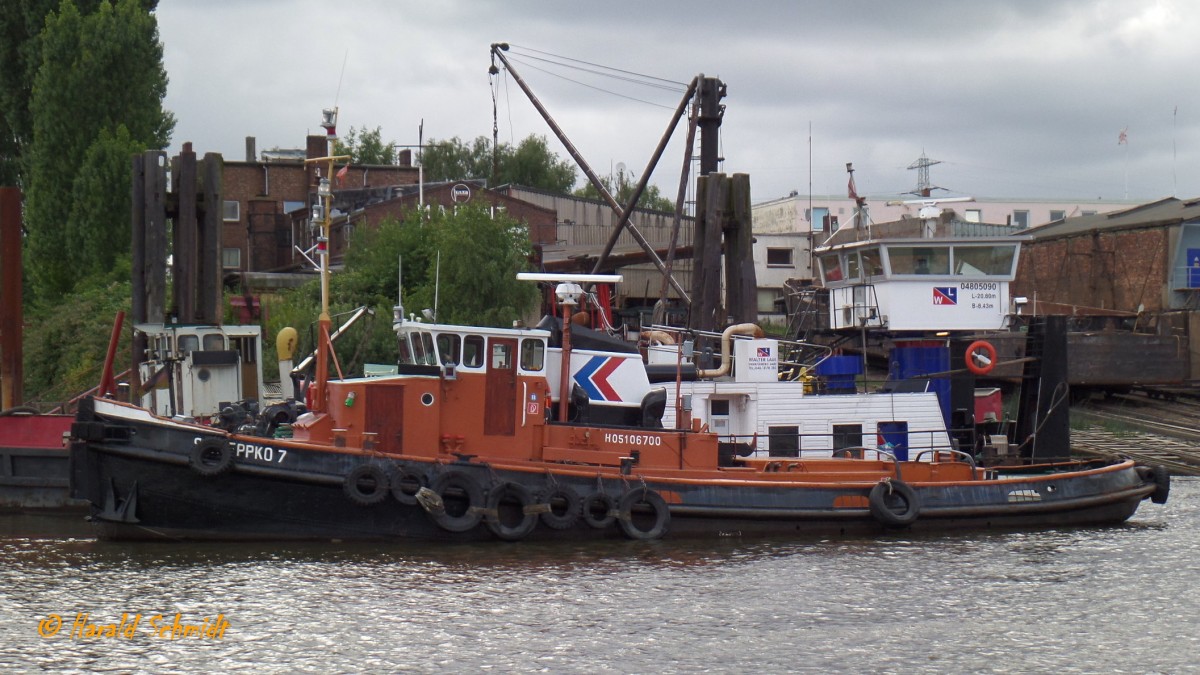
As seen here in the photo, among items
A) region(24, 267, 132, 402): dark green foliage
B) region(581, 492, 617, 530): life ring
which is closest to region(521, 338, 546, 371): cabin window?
region(581, 492, 617, 530): life ring

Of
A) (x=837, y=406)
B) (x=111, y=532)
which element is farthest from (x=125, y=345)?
(x=837, y=406)

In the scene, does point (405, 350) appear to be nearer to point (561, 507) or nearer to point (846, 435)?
point (561, 507)

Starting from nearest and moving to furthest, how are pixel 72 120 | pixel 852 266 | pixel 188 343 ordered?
pixel 188 343, pixel 852 266, pixel 72 120

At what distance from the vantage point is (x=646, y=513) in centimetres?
1505

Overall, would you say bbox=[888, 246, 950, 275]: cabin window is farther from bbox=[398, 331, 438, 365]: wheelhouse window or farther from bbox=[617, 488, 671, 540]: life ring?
bbox=[398, 331, 438, 365]: wheelhouse window

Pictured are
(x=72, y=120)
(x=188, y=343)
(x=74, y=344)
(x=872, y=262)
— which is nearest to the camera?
(x=872, y=262)

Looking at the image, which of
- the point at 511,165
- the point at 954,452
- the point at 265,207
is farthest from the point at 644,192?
the point at 954,452

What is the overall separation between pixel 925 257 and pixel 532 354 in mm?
6408

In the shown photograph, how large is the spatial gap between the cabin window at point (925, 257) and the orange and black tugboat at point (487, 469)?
302cm

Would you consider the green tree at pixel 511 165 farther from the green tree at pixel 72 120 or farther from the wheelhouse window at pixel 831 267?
the wheelhouse window at pixel 831 267

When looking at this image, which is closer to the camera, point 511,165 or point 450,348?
point 450,348

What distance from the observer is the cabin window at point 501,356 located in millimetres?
14875

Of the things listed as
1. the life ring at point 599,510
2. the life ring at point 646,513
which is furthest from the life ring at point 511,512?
the life ring at point 646,513

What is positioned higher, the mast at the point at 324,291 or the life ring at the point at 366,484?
the mast at the point at 324,291
